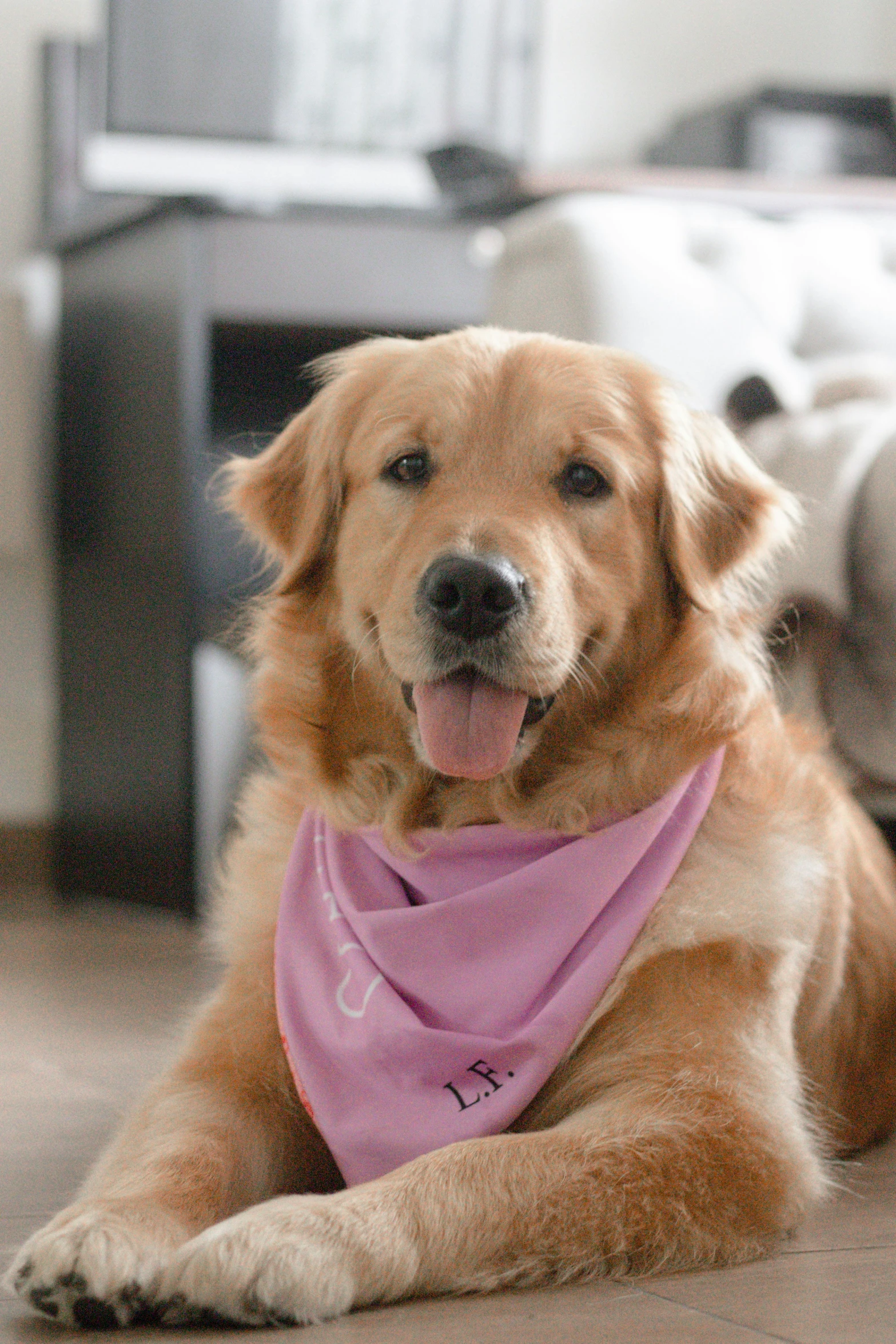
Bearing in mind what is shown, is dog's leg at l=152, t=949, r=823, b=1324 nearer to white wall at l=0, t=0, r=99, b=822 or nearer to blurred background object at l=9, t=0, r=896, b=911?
blurred background object at l=9, t=0, r=896, b=911

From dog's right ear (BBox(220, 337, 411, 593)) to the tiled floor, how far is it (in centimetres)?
74

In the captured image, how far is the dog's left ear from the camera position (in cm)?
198

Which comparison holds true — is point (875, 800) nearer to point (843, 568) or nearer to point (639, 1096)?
point (843, 568)

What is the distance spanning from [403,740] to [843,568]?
3.85 ft

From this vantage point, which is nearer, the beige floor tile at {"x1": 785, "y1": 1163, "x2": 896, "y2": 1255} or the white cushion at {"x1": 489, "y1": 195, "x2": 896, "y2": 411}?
the beige floor tile at {"x1": 785, "y1": 1163, "x2": 896, "y2": 1255}

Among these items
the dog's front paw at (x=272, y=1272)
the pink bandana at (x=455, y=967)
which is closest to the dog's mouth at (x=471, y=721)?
the pink bandana at (x=455, y=967)

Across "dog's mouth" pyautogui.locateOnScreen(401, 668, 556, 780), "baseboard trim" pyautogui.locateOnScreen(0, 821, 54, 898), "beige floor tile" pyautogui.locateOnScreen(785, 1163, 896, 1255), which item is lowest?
"baseboard trim" pyautogui.locateOnScreen(0, 821, 54, 898)

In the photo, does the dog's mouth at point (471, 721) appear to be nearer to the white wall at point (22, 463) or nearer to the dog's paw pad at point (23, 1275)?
the dog's paw pad at point (23, 1275)

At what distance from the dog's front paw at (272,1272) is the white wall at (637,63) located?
14.6 ft

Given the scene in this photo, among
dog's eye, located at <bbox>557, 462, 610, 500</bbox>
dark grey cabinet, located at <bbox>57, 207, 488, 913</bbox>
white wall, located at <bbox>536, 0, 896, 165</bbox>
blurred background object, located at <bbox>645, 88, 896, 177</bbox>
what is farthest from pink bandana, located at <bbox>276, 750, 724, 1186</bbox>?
white wall, located at <bbox>536, 0, 896, 165</bbox>

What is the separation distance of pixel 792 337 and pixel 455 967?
2416 mm

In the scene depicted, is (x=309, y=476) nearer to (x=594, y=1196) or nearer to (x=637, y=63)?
(x=594, y=1196)

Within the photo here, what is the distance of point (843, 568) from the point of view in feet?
9.22

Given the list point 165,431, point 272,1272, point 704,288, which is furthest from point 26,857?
point 272,1272
